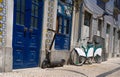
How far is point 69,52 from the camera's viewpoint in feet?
48.7

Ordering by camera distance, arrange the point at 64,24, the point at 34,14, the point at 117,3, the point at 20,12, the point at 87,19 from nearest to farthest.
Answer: the point at 20,12
the point at 34,14
the point at 64,24
the point at 87,19
the point at 117,3

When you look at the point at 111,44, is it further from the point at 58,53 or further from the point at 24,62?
the point at 24,62

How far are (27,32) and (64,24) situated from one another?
13.6 feet

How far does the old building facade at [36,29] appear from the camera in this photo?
361 inches

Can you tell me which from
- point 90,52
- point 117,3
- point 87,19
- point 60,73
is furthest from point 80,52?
point 117,3

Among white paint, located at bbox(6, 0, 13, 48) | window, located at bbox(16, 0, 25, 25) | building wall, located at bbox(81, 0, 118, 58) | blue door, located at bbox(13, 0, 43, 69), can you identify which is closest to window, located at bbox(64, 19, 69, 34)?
building wall, located at bbox(81, 0, 118, 58)

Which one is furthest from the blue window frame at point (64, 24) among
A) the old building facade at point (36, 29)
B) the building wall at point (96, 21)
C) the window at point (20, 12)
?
the window at point (20, 12)

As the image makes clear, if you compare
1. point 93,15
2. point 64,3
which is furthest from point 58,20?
point 93,15

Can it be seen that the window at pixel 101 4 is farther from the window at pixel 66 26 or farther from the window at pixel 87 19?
the window at pixel 66 26

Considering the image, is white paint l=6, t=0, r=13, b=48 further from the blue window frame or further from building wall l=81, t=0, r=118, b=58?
building wall l=81, t=0, r=118, b=58

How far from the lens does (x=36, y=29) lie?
11352 millimetres

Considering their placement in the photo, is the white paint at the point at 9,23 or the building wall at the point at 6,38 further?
the white paint at the point at 9,23

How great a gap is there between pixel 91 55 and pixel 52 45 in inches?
191

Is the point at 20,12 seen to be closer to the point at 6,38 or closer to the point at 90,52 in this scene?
the point at 6,38
